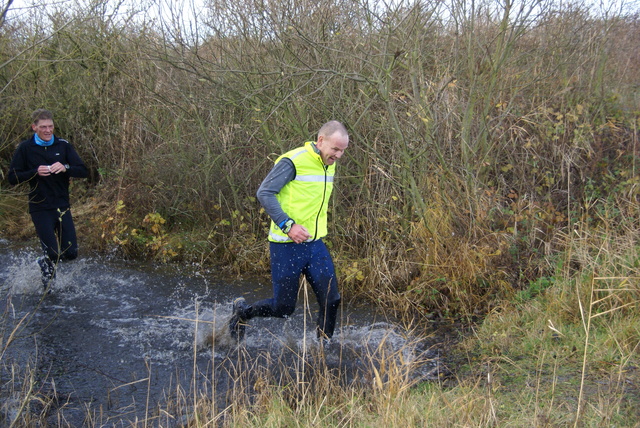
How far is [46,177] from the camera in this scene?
263 inches

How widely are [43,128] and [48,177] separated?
51 cm

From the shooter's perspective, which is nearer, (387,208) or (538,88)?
(387,208)

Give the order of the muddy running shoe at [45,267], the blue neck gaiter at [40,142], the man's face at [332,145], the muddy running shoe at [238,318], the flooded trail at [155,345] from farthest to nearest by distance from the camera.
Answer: the muddy running shoe at [45,267] < the blue neck gaiter at [40,142] < the muddy running shoe at [238,318] < the man's face at [332,145] < the flooded trail at [155,345]

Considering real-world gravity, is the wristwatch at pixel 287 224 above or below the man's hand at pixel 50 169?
below

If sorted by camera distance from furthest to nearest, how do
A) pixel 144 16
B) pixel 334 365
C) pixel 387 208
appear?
1. pixel 144 16
2. pixel 387 208
3. pixel 334 365

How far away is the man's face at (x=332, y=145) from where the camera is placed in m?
4.72

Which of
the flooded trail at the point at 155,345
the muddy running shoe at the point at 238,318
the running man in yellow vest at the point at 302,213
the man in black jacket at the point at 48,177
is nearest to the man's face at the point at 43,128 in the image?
the man in black jacket at the point at 48,177

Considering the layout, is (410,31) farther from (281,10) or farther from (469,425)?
(469,425)

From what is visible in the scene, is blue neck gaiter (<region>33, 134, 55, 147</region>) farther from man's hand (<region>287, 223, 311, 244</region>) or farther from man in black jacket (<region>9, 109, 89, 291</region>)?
man's hand (<region>287, 223, 311, 244</region>)

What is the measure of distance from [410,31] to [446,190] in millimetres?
1798

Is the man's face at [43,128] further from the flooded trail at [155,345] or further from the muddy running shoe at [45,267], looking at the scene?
the flooded trail at [155,345]

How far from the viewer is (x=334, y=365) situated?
5.26 m

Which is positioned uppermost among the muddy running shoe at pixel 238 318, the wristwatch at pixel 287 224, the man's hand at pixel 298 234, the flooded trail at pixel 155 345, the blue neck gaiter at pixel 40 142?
the blue neck gaiter at pixel 40 142

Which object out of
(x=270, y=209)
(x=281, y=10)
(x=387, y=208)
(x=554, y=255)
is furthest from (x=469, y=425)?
(x=281, y=10)
